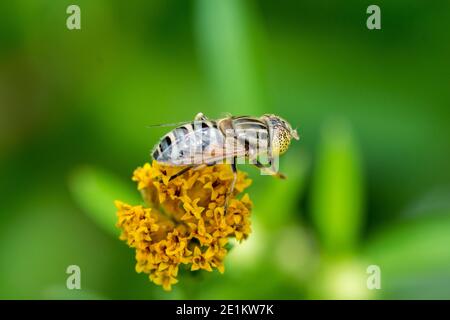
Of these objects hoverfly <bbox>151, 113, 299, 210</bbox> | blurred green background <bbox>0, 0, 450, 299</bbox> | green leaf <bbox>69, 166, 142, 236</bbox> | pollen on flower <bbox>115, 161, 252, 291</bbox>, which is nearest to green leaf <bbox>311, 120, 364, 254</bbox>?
blurred green background <bbox>0, 0, 450, 299</bbox>

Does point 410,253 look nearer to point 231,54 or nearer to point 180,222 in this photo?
point 180,222

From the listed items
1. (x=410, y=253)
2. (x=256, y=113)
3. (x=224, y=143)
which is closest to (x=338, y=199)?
(x=410, y=253)

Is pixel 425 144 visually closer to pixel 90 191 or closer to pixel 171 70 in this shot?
pixel 171 70

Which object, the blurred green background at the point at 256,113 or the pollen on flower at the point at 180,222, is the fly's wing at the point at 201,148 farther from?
the blurred green background at the point at 256,113

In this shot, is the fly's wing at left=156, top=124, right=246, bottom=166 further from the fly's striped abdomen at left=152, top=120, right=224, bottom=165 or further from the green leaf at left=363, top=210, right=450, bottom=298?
the green leaf at left=363, top=210, right=450, bottom=298

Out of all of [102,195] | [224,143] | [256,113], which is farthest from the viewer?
[256,113]
